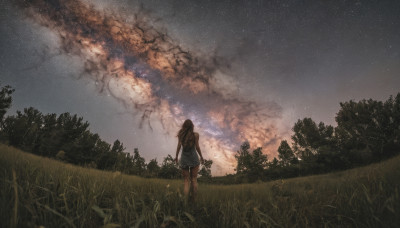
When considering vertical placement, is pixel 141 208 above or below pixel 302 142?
below

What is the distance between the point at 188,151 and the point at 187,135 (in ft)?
1.73

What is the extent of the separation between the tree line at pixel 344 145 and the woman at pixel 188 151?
3419 cm

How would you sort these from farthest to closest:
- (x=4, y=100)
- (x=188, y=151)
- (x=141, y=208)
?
(x=4, y=100) → (x=188, y=151) → (x=141, y=208)

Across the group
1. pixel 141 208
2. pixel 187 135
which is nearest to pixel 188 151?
pixel 187 135

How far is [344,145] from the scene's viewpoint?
3819 cm

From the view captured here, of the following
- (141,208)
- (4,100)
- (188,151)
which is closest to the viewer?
(141,208)

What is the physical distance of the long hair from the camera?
5258 mm

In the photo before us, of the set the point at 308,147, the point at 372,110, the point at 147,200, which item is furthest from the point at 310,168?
the point at 147,200

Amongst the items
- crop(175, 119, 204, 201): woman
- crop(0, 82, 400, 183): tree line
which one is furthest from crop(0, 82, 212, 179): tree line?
crop(175, 119, 204, 201): woman

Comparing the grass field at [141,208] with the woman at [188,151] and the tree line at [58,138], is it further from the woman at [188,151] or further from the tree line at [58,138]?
the tree line at [58,138]

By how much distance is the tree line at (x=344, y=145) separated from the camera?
33469mm

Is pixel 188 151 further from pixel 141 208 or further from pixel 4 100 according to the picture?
pixel 4 100

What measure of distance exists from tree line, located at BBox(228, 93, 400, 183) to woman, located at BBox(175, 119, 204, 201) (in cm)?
3419

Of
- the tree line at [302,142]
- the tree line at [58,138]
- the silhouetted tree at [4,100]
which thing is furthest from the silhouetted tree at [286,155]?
the silhouetted tree at [4,100]
